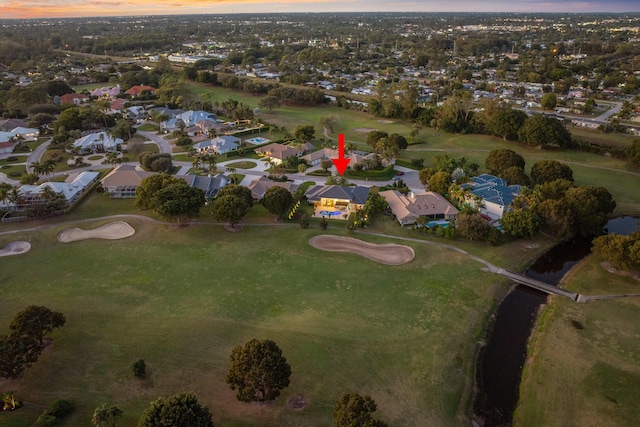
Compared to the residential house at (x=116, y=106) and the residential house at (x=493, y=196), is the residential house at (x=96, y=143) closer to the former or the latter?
the residential house at (x=116, y=106)

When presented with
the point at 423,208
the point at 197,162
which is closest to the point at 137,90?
the point at 197,162

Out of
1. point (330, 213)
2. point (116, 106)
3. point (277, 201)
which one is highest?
point (116, 106)

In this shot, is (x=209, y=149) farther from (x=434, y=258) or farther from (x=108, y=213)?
(x=434, y=258)

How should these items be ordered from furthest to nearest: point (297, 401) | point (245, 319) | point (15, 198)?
1. point (15, 198)
2. point (245, 319)
3. point (297, 401)

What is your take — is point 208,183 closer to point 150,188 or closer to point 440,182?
point 150,188

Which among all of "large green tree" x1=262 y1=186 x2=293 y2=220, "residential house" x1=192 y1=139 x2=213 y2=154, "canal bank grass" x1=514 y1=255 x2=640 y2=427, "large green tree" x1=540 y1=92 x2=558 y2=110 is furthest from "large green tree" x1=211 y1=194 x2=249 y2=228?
"large green tree" x1=540 y1=92 x2=558 y2=110

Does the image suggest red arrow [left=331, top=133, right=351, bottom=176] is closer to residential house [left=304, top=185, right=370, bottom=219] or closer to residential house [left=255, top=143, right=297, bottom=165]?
residential house [left=255, top=143, right=297, bottom=165]
